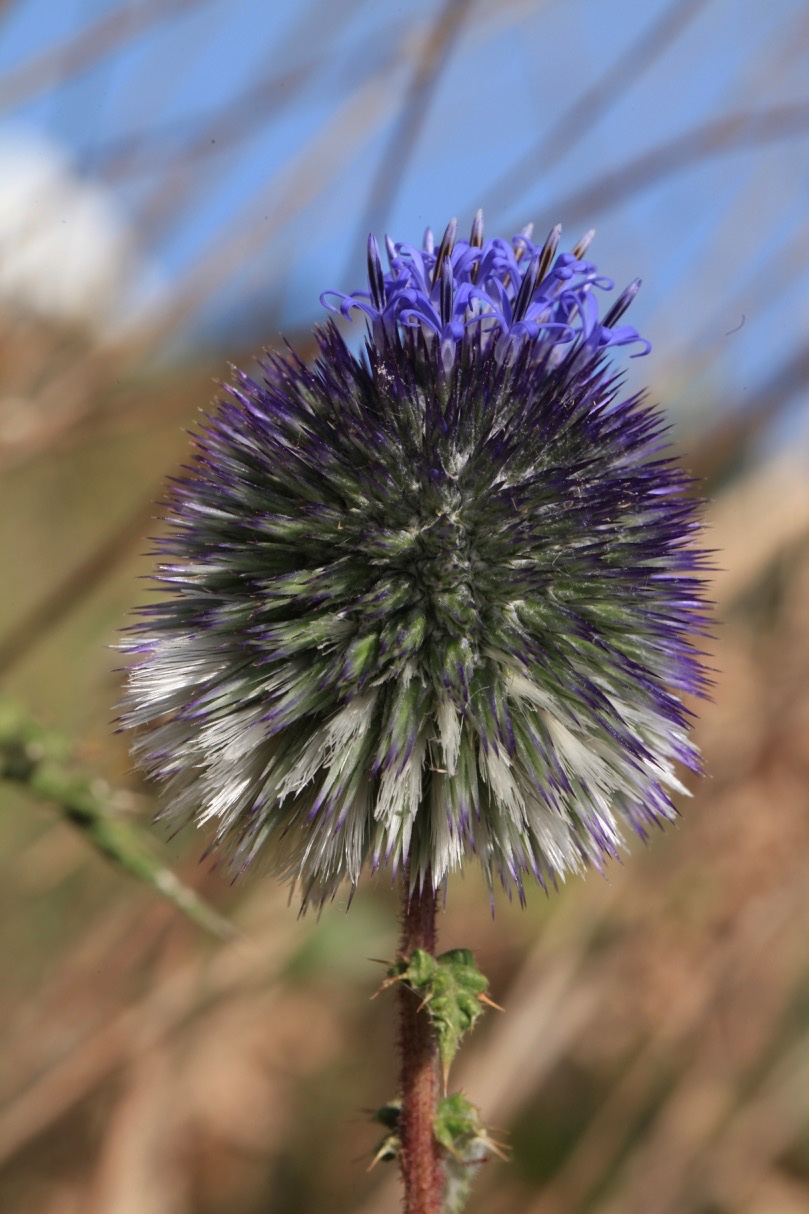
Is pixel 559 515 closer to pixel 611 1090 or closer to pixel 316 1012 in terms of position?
pixel 611 1090

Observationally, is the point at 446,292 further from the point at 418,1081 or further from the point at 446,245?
the point at 418,1081

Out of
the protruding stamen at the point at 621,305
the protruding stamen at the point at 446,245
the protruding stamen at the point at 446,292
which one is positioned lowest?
the protruding stamen at the point at 621,305

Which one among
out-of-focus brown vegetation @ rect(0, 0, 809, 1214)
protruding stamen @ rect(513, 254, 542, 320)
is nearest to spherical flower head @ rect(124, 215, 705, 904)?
protruding stamen @ rect(513, 254, 542, 320)

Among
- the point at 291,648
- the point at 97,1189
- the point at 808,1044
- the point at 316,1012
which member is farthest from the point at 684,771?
the point at 291,648

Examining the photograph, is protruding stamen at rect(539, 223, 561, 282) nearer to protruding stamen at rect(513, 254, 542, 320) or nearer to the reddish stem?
protruding stamen at rect(513, 254, 542, 320)

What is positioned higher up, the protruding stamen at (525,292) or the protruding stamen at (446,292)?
the protruding stamen at (446,292)

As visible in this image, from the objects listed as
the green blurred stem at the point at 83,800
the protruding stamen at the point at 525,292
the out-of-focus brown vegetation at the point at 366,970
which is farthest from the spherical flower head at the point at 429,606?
the out-of-focus brown vegetation at the point at 366,970

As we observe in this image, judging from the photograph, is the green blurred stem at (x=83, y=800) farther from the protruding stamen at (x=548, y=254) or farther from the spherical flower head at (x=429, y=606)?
the protruding stamen at (x=548, y=254)
